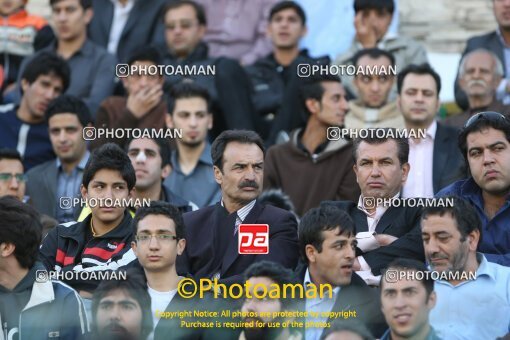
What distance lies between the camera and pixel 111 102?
477 inches

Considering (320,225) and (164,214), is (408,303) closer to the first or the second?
(320,225)

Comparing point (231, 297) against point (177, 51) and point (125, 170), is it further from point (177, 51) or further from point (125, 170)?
point (177, 51)

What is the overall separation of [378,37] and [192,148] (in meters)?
2.06

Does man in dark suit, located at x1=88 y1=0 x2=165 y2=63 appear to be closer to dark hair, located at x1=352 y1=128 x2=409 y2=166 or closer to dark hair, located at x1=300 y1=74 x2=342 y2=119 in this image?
dark hair, located at x1=300 y1=74 x2=342 y2=119

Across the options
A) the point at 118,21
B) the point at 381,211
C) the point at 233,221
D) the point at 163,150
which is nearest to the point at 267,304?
the point at 233,221

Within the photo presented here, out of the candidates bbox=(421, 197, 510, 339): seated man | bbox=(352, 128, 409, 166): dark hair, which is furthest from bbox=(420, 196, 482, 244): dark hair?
bbox=(352, 128, 409, 166): dark hair

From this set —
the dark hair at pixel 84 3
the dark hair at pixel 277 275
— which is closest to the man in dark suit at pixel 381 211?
the dark hair at pixel 277 275

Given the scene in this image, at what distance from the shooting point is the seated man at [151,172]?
10.5 m

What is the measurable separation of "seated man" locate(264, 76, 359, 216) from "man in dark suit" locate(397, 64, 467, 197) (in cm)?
43

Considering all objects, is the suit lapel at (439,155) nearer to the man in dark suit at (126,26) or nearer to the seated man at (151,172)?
the seated man at (151,172)

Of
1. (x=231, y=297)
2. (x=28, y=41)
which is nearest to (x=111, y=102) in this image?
(x=28, y=41)

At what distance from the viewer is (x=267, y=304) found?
27.7 ft

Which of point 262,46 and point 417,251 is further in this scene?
point 262,46

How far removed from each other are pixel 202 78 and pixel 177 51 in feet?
1.23
